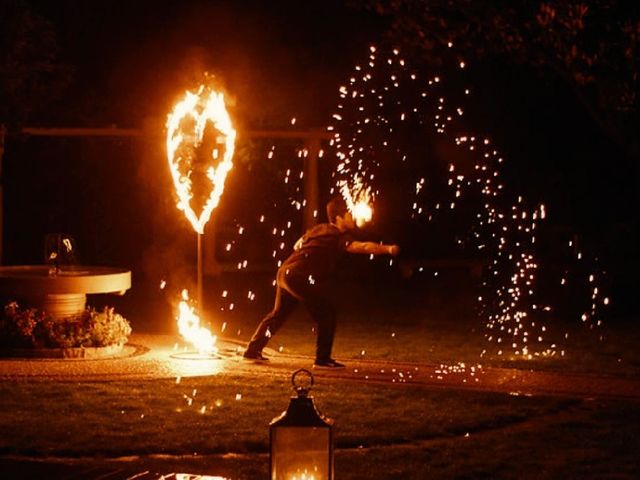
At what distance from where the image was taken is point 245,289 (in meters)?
22.5

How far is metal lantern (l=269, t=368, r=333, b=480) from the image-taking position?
586cm

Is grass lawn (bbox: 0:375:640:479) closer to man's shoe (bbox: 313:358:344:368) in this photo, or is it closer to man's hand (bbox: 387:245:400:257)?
man's shoe (bbox: 313:358:344:368)

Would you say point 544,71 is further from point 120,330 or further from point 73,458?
point 73,458

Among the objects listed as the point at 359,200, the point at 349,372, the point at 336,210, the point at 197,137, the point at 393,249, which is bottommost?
the point at 349,372

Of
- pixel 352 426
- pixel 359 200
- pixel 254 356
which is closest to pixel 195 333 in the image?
pixel 254 356

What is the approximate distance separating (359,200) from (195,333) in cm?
324

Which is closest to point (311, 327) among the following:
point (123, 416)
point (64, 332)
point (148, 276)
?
point (148, 276)

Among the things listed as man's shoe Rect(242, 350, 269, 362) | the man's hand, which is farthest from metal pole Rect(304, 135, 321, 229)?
the man's hand

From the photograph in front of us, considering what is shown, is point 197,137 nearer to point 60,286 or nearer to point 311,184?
point 60,286

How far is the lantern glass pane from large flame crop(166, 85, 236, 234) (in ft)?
29.8

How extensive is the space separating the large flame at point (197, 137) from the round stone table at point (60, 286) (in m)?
1.20

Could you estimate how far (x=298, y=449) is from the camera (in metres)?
5.88

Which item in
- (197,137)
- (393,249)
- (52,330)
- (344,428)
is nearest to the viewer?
(344,428)

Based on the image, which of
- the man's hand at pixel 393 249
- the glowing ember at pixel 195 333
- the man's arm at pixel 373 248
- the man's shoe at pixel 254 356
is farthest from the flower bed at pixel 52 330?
the man's hand at pixel 393 249
